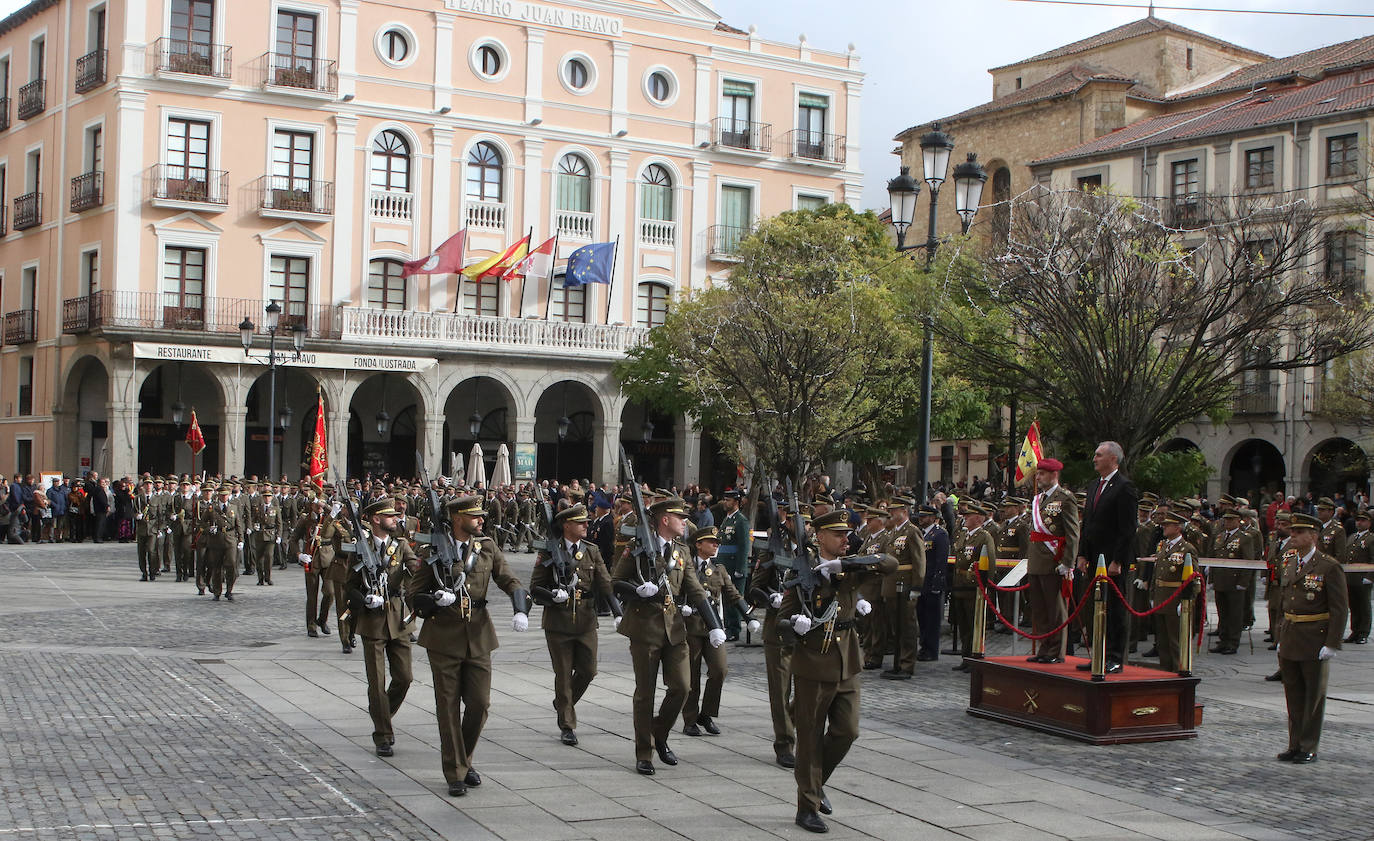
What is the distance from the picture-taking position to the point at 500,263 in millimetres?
42250

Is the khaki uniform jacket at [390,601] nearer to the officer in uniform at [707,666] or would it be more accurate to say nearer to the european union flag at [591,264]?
the officer in uniform at [707,666]

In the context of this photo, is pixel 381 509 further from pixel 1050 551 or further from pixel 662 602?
pixel 1050 551

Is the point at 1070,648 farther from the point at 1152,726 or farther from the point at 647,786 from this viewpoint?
the point at 647,786

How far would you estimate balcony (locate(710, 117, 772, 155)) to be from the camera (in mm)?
47500

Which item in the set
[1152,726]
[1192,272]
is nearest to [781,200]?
[1192,272]

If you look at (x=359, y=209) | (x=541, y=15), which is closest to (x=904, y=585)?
(x=359, y=209)

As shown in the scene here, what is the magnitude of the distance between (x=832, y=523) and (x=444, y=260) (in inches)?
1329

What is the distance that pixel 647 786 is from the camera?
32.3 ft

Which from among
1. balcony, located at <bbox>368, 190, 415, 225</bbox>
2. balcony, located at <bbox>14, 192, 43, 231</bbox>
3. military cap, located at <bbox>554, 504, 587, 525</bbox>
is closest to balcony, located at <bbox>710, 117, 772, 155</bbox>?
balcony, located at <bbox>368, 190, 415, 225</bbox>

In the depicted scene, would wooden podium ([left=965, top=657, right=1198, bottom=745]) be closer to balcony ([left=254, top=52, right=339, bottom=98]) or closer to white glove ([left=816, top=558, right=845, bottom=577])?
white glove ([left=816, top=558, right=845, bottom=577])

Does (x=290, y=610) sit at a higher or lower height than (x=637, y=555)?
lower

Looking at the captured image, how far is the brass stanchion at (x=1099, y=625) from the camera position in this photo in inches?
453

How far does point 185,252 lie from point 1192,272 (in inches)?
1055

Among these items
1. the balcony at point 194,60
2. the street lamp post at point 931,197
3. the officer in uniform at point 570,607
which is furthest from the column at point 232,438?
the officer in uniform at point 570,607
